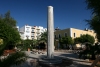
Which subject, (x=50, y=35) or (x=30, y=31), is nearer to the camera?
(x=50, y=35)

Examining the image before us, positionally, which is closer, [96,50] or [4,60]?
[4,60]

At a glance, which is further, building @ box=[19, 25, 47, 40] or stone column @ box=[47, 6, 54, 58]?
building @ box=[19, 25, 47, 40]

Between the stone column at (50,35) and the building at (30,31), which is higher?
the building at (30,31)

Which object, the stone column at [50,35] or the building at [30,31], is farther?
the building at [30,31]

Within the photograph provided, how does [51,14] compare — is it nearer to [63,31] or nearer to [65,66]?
[65,66]

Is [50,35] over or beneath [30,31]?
beneath

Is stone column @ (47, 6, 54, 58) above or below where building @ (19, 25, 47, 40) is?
below

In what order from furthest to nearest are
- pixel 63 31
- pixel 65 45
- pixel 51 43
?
pixel 63 31 < pixel 65 45 < pixel 51 43

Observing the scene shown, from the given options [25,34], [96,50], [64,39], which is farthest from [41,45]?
[25,34]

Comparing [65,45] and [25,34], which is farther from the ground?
[25,34]

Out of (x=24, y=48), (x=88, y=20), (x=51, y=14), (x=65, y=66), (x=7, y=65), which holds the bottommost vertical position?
(x=65, y=66)

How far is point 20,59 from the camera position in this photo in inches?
157

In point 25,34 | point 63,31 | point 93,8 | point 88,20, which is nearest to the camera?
point 93,8

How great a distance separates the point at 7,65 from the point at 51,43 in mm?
9236
